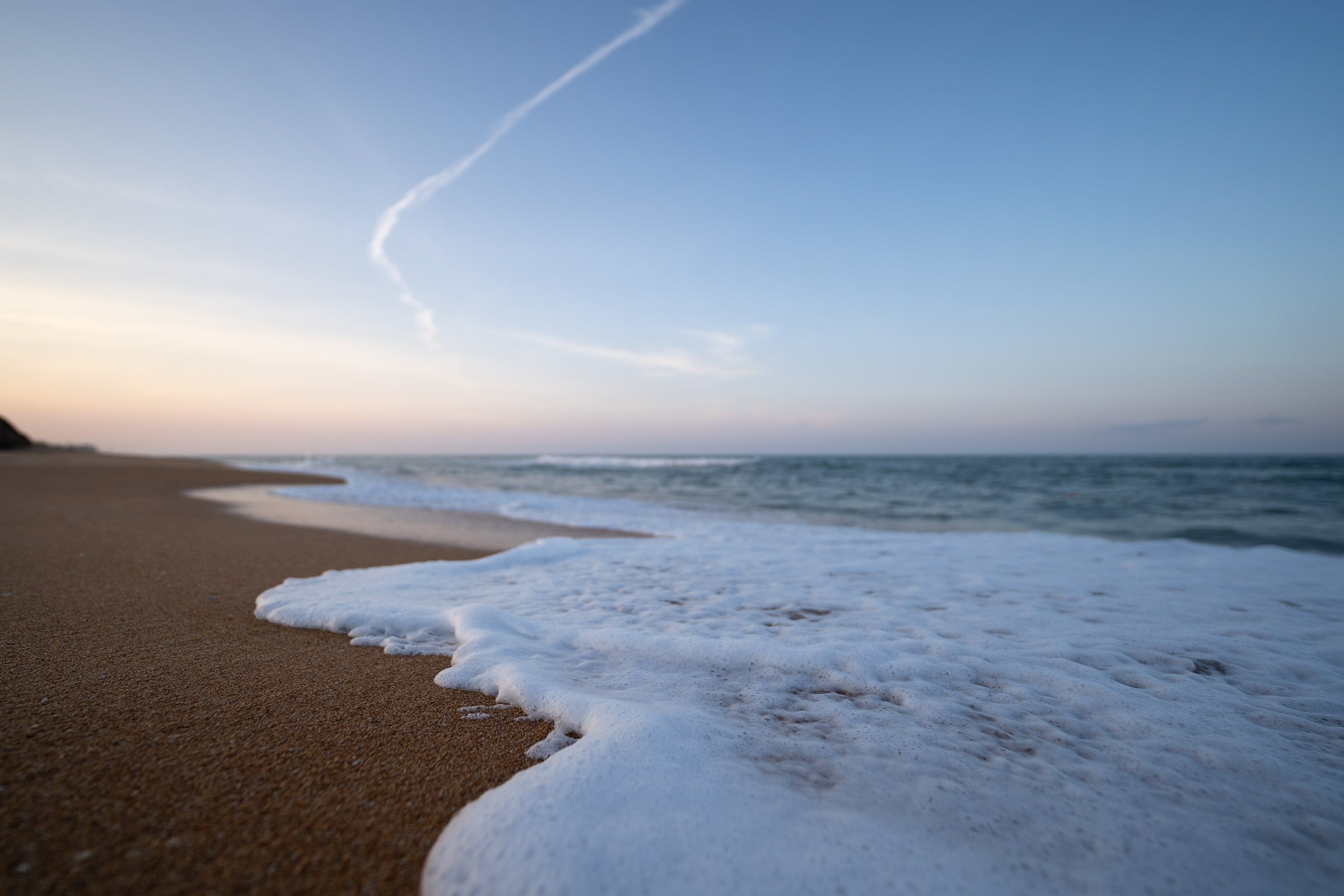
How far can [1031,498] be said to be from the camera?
14.6 m

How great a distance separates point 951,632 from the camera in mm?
3369

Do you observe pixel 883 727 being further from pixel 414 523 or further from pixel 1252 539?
pixel 1252 539

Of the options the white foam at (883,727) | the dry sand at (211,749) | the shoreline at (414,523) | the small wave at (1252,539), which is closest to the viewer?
the dry sand at (211,749)

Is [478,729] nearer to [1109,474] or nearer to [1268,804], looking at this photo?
[1268,804]

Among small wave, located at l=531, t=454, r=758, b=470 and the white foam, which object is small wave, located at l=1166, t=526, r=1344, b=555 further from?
small wave, located at l=531, t=454, r=758, b=470

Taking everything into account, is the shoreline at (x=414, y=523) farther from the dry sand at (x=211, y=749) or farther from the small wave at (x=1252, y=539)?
the small wave at (x=1252, y=539)

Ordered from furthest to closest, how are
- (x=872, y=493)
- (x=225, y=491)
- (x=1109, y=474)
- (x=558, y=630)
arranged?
(x=1109, y=474) → (x=872, y=493) → (x=225, y=491) → (x=558, y=630)

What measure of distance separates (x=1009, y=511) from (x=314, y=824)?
13.2 meters

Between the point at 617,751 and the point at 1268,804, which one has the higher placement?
the point at 617,751

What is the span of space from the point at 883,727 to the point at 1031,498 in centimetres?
1500

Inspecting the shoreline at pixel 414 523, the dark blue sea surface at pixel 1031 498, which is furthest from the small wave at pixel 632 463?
the shoreline at pixel 414 523

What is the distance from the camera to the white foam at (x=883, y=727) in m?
1.44

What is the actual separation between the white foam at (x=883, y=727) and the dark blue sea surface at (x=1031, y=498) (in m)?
5.13

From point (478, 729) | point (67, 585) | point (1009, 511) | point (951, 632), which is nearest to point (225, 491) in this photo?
point (67, 585)
